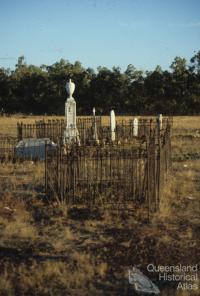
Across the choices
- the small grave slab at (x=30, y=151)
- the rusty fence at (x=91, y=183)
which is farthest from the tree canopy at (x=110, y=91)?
the rusty fence at (x=91, y=183)

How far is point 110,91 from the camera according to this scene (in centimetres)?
5581

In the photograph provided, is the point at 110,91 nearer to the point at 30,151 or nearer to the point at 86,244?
the point at 30,151

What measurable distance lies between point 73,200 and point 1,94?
51120mm

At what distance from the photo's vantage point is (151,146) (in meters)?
9.78

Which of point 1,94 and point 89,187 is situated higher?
point 1,94

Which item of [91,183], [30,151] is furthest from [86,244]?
[30,151]

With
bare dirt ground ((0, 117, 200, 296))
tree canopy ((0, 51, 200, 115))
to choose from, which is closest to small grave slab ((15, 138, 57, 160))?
bare dirt ground ((0, 117, 200, 296))

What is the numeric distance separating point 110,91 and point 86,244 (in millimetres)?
48391

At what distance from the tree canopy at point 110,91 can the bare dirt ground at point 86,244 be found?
4222 centimetres

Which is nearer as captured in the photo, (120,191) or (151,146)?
(151,146)

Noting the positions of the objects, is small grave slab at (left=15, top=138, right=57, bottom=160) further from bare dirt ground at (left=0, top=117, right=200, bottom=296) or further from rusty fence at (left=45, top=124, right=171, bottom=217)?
rusty fence at (left=45, top=124, right=171, bottom=217)

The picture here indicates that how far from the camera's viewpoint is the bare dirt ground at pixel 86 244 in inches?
262

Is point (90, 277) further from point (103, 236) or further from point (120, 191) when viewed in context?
point (120, 191)

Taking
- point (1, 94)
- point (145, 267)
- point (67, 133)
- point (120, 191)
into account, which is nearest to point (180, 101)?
point (1, 94)
